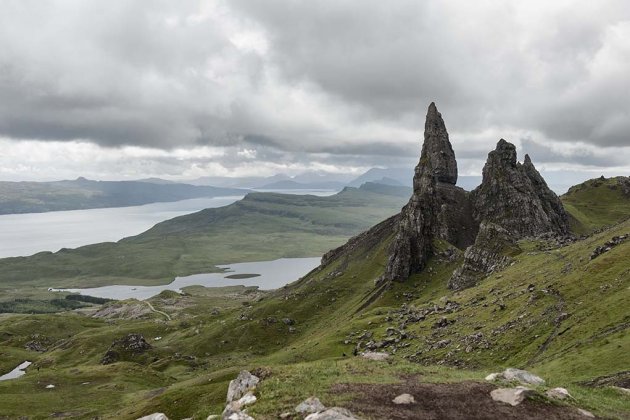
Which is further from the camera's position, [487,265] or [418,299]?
[418,299]

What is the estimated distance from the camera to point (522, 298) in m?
83.6

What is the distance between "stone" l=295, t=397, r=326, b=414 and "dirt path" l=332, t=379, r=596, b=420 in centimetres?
227

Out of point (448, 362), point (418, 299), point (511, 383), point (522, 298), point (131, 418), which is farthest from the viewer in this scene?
point (418, 299)

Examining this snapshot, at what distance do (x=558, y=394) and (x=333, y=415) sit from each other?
19.6 meters

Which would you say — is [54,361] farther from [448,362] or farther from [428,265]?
[448,362]

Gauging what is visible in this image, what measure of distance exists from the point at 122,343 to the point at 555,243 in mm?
168832

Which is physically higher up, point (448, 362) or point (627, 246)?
point (627, 246)

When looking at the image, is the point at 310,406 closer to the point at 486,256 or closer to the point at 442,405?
the point at 442,405

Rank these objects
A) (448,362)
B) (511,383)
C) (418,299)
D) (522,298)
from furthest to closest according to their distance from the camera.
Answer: (418,299)
(522,298)
(448,362)
(511,383)

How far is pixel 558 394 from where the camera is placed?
3600cm

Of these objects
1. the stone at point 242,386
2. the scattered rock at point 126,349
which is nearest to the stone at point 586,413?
the stone at point 242,386

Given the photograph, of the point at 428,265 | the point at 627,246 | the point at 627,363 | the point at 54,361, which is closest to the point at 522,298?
the point at 627,246

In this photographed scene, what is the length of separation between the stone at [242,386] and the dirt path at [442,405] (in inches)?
369

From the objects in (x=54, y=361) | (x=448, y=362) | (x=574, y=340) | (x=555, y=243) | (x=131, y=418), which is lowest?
(x=54, y=361)
